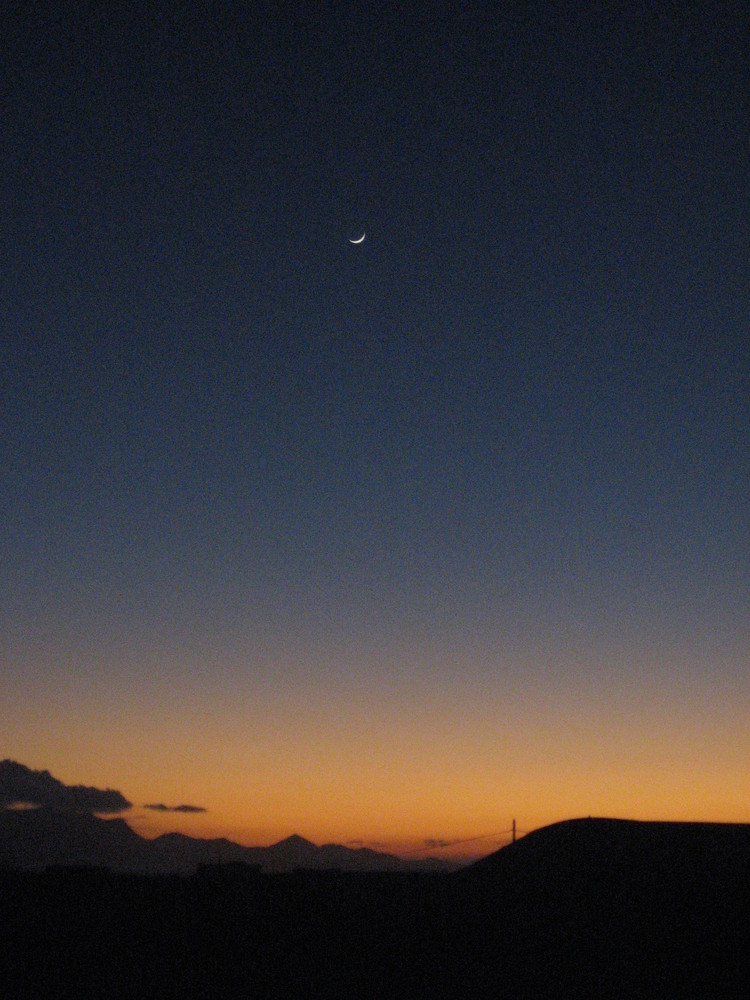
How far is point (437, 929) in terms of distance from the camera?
3083 centimetres

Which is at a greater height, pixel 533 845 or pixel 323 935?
pixel 533 845

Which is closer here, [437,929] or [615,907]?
[615,907]

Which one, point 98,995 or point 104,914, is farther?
point 104,914

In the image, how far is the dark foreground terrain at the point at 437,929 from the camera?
26656mm

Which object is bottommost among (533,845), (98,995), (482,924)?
(98,995)

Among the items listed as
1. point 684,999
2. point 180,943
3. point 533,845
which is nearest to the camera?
point 684,999

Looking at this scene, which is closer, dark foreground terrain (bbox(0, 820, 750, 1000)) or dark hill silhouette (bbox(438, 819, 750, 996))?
dark hill silhouette (bbox(438, 819, 750, 996))

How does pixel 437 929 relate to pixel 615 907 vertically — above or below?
below

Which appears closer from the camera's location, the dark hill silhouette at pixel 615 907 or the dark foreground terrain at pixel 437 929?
the dark hill silhouette at pixel 615 907

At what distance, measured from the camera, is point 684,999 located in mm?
24953

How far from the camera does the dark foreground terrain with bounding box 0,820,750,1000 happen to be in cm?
2666

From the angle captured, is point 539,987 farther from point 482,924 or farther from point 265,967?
point 265,967

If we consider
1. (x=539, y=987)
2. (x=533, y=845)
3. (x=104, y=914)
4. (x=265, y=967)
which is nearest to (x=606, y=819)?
(x=533, y=845)

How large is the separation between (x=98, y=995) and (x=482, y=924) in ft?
41.1
